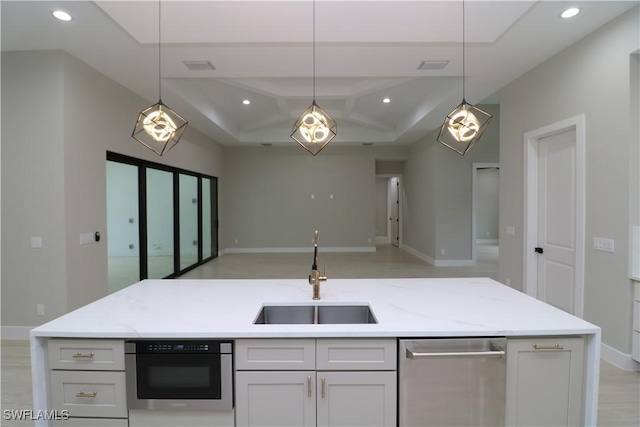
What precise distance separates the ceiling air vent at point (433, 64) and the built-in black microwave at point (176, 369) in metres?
3.52

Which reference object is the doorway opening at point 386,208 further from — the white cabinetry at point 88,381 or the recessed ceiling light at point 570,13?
the white cabinetry at point 88,381

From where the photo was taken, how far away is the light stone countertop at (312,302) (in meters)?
1.43

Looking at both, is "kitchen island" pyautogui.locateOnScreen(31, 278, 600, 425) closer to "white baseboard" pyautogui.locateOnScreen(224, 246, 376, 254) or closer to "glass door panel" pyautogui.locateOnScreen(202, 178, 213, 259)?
"glass door panel" pyautogui.locateOnScreen(202, 178, 213, 259)

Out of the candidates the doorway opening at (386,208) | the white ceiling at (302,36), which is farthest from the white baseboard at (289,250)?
the white ceiling at (302,36)

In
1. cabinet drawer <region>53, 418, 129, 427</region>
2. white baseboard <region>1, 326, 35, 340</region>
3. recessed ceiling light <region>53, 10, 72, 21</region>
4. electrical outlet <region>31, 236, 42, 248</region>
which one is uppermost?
recessed ceiling light <region>53, 10, 72, 21</region>

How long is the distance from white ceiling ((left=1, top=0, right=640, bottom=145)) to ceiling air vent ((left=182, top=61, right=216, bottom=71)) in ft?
0.23

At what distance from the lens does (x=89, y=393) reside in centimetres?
145

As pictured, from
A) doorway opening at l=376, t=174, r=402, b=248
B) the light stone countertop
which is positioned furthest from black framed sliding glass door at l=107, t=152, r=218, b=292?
doorway opening at l=376, t=174, r=402, b=248

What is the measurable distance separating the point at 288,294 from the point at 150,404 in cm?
89

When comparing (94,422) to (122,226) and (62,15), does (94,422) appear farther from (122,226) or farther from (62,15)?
(122,226)

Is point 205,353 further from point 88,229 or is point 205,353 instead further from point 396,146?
point 396,146

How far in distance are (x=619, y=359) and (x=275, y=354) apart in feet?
10.2

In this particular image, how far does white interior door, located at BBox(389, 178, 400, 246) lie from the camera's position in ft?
33.5

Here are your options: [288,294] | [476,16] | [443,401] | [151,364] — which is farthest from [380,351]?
[476,16]
